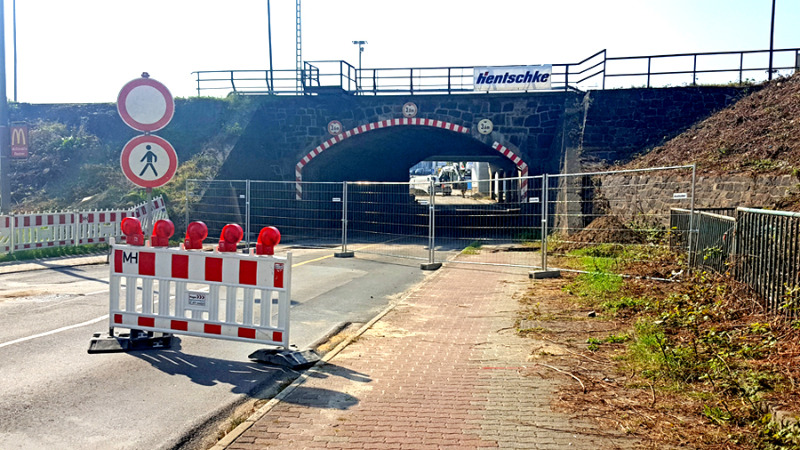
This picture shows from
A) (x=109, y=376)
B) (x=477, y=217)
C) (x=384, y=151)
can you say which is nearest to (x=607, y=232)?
(x=477, y=217)

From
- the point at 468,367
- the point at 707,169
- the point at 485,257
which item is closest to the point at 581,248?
the point at 485,257

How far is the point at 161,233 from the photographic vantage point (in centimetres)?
693

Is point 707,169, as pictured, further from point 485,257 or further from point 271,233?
point 271,233

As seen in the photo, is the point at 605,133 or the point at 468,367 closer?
the point at 468,367

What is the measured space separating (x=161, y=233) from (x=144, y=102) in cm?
155

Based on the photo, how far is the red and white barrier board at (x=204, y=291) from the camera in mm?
6422

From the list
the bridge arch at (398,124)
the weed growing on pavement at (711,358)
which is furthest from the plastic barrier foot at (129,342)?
the bridge arch at (398,124)

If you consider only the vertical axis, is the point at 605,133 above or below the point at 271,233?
above

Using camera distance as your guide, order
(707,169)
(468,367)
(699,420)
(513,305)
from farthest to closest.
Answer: (707,169)
(513,305)
(468,367)
(699,420)

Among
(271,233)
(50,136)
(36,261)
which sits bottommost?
(36,261)

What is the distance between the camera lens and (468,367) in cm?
630

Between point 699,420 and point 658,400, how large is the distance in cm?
48

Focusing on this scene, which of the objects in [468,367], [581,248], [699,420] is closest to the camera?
[699,420]

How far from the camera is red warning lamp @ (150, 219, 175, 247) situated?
272 inches
